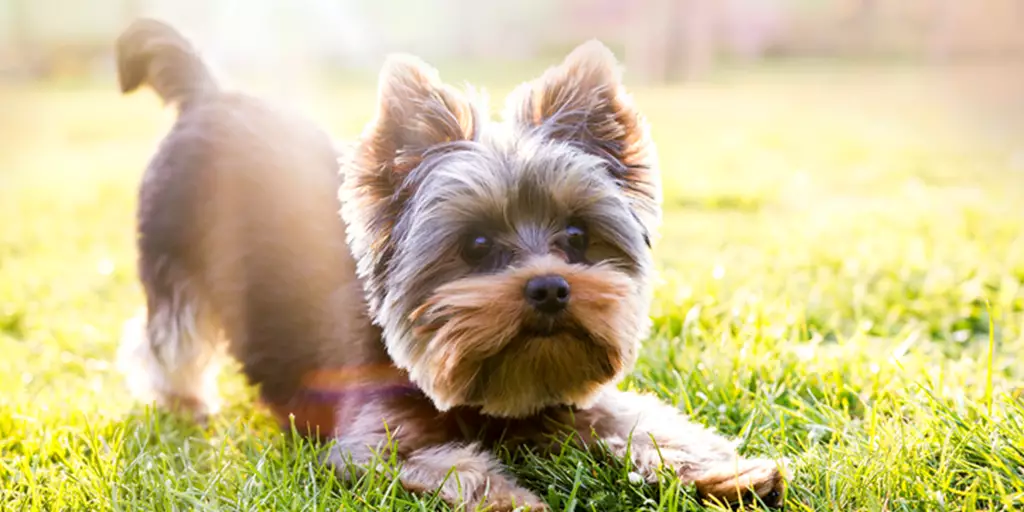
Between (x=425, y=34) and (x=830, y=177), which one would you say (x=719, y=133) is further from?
(x=425, y=34)

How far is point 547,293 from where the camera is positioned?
2.88 m

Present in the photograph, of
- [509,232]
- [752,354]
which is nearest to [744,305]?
[752,354]

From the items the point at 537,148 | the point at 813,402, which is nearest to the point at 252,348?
the point at 537,148

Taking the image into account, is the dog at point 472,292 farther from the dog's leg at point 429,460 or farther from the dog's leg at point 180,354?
the dog's leg at point 180,354

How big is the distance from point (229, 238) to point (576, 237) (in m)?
1.77

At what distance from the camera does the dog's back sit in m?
3.96

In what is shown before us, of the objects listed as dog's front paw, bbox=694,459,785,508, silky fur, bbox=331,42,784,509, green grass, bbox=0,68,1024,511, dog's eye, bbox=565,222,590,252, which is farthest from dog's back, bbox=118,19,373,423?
dog's front paw, bbox=694,459,785,508

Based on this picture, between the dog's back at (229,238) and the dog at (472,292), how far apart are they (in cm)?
2

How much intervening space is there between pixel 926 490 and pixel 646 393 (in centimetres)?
124

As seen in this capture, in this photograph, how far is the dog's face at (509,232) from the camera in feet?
9.73

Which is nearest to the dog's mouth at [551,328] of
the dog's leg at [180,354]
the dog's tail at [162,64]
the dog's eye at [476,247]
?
the dog's eye at [476,247]

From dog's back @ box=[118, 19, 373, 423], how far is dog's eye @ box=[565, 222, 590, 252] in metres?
0.97

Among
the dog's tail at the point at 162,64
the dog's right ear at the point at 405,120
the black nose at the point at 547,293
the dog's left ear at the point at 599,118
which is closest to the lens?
the black nose at the point at 547,293

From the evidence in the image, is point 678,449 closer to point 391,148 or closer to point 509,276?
point 509,276
